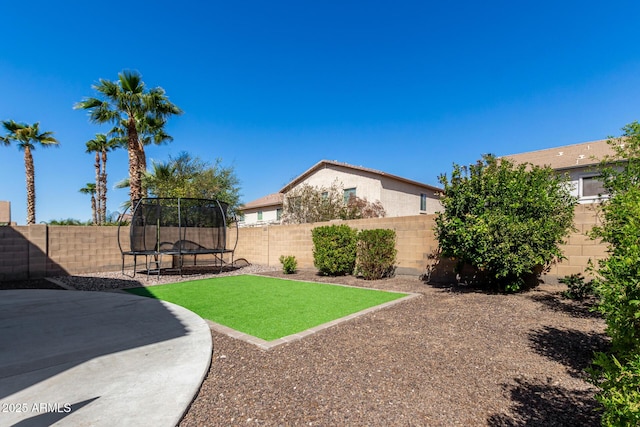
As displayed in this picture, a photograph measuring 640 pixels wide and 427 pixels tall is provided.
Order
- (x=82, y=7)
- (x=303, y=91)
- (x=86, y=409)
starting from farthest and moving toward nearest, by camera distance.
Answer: (x=303, y=91), (x=82, y=7), (x=86, y=409)

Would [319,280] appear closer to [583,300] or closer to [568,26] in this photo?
[583,300]

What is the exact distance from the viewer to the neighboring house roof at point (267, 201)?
90.4 ft

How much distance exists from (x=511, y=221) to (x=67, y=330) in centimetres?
786

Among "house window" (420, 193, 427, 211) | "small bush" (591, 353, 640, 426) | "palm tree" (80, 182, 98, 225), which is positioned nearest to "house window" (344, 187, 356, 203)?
"house window" (420, 193, 427, 211)

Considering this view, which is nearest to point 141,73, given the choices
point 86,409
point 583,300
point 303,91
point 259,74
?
point 259,74

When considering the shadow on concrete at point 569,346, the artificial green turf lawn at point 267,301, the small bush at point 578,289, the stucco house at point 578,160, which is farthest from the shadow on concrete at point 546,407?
the stucco house at point 578,160

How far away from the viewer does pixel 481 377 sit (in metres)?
3.03

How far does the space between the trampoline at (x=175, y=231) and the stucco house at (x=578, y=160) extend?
16.2 m

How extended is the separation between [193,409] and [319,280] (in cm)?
737

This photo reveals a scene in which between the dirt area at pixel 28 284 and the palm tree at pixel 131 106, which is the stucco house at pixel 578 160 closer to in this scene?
the palm tree at pixel 131 106

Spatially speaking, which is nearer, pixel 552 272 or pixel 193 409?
pixel 193 409

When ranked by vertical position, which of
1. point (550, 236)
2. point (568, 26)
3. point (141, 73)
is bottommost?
point (550, 236)

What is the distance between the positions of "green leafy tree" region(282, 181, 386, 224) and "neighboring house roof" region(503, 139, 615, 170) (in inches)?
357

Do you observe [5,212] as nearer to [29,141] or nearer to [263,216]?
[29,141]
